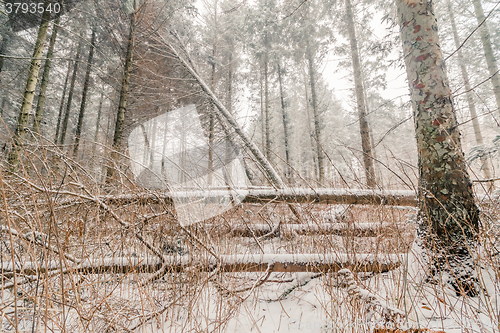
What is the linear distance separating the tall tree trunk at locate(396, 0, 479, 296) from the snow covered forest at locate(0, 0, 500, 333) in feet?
0.05

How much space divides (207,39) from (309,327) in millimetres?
15206

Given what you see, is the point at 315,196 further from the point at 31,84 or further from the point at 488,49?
the point at 488,49

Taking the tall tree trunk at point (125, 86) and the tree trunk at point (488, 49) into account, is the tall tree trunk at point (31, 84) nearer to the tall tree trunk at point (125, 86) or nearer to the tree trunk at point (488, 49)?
the tall tree trunk at point (125, 86)

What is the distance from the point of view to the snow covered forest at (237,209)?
131cm

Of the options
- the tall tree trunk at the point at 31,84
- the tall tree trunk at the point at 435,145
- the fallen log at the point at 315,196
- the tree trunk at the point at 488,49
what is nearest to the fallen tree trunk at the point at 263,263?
the tall tree trunk at the point at 435,145

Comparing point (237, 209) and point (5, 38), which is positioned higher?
point (5, 38)

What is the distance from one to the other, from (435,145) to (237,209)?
2.50 meters

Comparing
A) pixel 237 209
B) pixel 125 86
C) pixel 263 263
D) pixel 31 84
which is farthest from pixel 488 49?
pixel 31 84

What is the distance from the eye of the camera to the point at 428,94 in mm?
1923

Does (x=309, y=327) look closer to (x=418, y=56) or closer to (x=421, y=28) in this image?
(x=418, y=56)

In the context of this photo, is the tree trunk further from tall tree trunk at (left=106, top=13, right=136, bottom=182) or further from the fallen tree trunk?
tall tree trunk at (left=106, top=13, right=136, bottom=182)

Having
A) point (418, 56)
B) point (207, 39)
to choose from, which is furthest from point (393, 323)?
point (207, 39)

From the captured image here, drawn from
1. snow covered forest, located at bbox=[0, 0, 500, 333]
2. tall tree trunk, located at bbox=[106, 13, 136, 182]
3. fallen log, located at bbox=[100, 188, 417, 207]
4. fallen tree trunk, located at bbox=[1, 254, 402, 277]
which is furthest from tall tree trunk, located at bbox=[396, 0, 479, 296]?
tall tree trunk, located at bbox=[106, 13, 136, 182]

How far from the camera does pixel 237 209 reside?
3143mm
